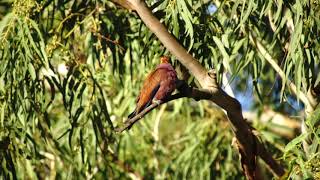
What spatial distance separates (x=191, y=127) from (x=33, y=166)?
0.88 meters

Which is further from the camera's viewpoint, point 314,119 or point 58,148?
point 58,148

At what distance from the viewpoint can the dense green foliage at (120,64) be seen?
2461 mm

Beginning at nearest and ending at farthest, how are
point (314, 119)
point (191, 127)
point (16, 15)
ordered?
point (314, 119) → point (16, 15) → point (191, 127)

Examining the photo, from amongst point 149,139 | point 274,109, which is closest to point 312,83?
point 149,139

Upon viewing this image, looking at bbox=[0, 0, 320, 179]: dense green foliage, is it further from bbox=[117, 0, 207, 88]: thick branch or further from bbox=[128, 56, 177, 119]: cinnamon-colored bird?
bbox=[128, 56, 177, 119]: cinnamon-colored bird

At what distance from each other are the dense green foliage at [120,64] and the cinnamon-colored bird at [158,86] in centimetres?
23

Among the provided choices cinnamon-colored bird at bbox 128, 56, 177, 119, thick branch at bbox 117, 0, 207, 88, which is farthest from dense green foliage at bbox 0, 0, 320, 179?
cinnamon-colored bird at bbox 128, 56, 177, 119

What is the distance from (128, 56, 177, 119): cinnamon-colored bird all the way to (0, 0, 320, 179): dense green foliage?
0.23 metres

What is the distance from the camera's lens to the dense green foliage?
2461mm

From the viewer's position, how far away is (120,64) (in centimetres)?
311

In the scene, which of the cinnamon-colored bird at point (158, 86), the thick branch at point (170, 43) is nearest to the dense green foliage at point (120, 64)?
the thick branch at point (170, 43)

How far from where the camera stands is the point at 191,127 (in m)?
4.12

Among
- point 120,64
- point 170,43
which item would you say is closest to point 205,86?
point 170,43

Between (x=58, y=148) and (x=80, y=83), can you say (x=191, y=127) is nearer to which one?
(x=58, y=148)
